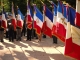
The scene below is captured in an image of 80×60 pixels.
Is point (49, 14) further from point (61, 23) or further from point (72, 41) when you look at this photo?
point (72, 41)

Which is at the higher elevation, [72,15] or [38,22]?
[72,15]

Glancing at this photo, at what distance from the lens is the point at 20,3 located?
29.7 meters

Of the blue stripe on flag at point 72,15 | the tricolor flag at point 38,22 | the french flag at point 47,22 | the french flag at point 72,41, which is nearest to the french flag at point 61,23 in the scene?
the blue stripe on flag at point 72,15

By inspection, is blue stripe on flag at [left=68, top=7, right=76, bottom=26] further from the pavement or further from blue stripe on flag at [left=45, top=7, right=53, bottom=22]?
blue stripe on flag at [left=45, top=7, right=53, bottom=22]

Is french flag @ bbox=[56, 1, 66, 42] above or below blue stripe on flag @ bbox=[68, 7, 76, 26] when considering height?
below

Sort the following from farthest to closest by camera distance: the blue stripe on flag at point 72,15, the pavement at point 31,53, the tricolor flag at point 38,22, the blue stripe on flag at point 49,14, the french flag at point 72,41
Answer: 1. the tricolor flag at point 38,22
2. the blue stripe on flag at point 49,14
3. the pavement at point 31,53
4. the blue stripe on flag at point 72,15
5. the french flag at point 72,41

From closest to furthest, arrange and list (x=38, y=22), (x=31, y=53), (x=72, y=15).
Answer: (x=72, y=15) < (x=31, y=53) < (x=38, y=22)

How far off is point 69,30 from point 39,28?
202 inches

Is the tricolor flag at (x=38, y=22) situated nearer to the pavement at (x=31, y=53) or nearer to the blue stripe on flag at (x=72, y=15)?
the pavement at (x=31, y=53)

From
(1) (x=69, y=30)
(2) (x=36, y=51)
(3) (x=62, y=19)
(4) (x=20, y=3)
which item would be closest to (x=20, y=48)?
(2) (x=36, y=51)

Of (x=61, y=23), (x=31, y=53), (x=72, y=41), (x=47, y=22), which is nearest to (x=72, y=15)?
(x=72, y=41)

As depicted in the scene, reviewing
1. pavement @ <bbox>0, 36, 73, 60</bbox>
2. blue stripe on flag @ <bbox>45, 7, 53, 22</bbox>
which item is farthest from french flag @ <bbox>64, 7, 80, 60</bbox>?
blue stripe on flag @ <bbox>45, 7, 53, 22</bbox>

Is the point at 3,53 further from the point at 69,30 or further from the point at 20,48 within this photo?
the point at 69,30

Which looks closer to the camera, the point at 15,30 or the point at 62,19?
the point at 62,19
